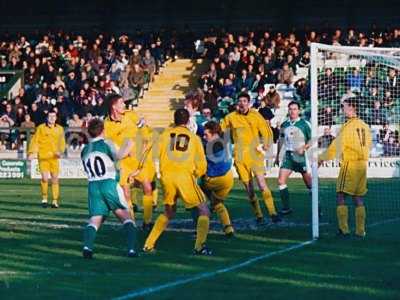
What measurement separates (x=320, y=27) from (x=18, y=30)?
12.4m

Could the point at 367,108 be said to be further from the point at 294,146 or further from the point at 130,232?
the point at 130,232

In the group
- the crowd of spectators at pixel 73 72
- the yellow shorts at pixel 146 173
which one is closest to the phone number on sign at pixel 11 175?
the crowd of spectators at pixel 73 72

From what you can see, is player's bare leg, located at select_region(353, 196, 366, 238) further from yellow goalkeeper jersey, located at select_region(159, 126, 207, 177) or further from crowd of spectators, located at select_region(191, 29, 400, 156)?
crowd of spectators, located at select_region(191, 29, 400, 156)

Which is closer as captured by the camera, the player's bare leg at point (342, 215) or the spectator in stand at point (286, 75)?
the player's bare leg at point (342, 215)

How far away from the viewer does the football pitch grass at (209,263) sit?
1012cm

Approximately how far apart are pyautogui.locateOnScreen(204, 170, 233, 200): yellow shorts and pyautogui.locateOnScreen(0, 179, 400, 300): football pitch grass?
0.58 meters

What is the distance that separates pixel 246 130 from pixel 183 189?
3.94 m

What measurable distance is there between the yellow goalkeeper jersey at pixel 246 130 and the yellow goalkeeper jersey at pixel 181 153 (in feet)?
11.8

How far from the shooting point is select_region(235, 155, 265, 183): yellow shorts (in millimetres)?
16547

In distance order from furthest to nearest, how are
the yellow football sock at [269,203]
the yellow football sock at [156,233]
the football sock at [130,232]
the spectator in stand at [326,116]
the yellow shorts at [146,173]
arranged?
the spectator in stand at [326,116] < the yellow football sock at [269,203] < the yellow shorts at [146,173] < the yellow football sock at [156,233] < the football sock at [130,232]

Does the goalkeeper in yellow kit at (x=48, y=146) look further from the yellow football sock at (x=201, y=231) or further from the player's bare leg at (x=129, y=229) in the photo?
the yellow football sock at (x=201, y=231)

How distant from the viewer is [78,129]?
31406 mm

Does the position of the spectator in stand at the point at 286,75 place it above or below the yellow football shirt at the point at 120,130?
above

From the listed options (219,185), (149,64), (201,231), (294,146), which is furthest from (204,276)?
(149,64)
